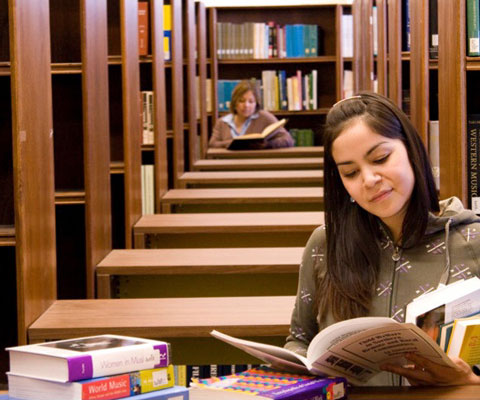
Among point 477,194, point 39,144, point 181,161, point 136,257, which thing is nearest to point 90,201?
point 136,257

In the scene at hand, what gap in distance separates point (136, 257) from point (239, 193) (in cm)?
157

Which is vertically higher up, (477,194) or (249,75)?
(249,75)

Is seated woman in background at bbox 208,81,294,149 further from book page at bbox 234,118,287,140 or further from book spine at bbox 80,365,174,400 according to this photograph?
book spine at bbox 80,365,174,400

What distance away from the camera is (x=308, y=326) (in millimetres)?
1889

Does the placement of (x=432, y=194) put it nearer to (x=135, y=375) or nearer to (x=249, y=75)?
(x=135, y=375)

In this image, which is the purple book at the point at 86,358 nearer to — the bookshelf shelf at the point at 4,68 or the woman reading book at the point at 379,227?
the woman reading book at the point at 379,227

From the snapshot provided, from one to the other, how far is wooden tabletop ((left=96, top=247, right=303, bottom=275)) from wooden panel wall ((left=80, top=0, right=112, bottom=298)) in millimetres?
99

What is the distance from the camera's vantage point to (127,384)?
1.36m

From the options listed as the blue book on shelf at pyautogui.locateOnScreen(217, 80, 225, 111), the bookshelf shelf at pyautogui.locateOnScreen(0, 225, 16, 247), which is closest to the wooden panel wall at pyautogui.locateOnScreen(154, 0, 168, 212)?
the bookshelf shelf at pyautogui.locateOnScreen(0, 225, 16, 247)

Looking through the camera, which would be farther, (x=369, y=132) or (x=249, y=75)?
(x=249, y=75)

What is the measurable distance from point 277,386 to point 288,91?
7234mm

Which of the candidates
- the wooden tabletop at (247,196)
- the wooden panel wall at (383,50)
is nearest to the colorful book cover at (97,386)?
the wooden tabletop at (247,196)

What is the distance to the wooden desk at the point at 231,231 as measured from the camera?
3910mm

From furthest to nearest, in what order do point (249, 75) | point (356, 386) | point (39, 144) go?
1. point (249, 75)
2. point (39, 144)
3. point (356, 386)
